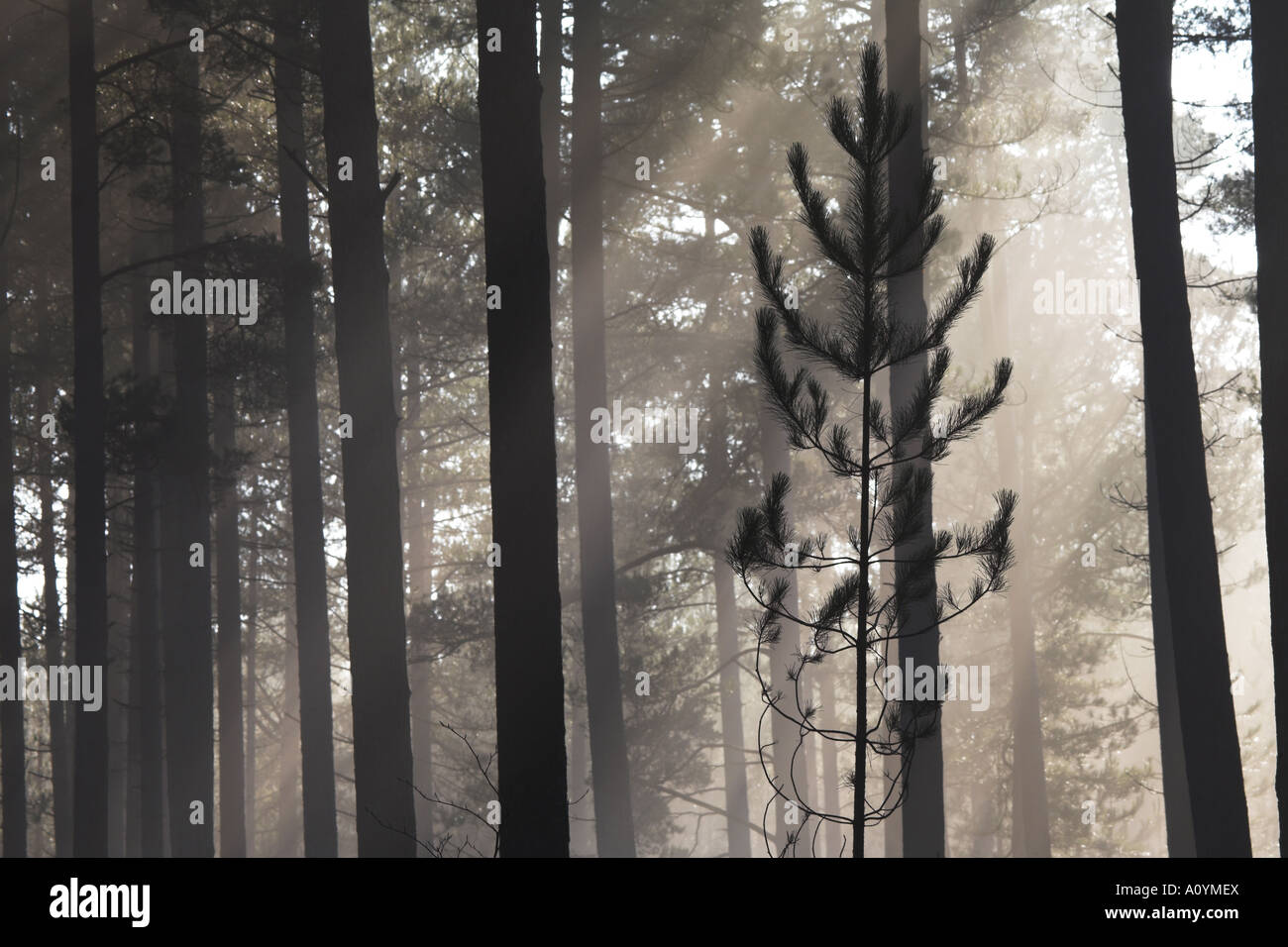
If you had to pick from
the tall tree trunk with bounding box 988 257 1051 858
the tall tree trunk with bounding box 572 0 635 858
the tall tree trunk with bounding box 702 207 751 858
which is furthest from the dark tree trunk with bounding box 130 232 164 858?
the tall tree trunk with bounding box 988 257 1051 858

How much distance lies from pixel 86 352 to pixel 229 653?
773cm

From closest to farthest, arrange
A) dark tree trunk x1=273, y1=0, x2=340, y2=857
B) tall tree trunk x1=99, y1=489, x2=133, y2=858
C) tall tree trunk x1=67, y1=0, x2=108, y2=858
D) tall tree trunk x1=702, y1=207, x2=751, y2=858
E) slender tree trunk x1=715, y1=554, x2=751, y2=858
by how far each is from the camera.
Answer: tall tree trunk x1=67, y1=0, x2=108, y2=858 < dark tree trunk x1=273, y1=0, x2=340, y2=857 < tall tree trunk x1=702, y1=207, x2=751, y2=858 < tall tree trunk x1=99, y1=489, x2=133, y2=858 < slender tree trunk x1=715, y1=554, x2=751, y2=858

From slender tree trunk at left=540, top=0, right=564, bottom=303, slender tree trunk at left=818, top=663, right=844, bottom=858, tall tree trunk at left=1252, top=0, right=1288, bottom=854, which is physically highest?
slender tree trunk at left=540, top=0, right=564, bottom=303

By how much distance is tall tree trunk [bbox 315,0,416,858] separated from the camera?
8.77 m

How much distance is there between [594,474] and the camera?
578 inches

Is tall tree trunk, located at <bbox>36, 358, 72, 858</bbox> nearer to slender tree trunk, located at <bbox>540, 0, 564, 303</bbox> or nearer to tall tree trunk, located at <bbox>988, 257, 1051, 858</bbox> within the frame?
slender tree trunk, located at <bbox>540, 0, 564, 303</bbox>

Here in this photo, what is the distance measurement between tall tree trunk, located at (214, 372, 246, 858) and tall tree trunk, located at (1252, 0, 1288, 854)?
14.0 m

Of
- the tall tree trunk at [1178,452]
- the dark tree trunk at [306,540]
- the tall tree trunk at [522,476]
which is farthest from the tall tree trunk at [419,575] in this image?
the tall tree trunk at [1178,452]

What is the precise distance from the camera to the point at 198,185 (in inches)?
565

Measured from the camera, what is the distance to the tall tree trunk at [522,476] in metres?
6.09

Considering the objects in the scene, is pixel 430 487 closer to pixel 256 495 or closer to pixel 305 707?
pixel 256 495

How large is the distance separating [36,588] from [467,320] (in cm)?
1157

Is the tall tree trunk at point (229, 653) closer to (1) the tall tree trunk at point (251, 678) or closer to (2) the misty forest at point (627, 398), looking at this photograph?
(2) the misty forest at point (627, 398)
